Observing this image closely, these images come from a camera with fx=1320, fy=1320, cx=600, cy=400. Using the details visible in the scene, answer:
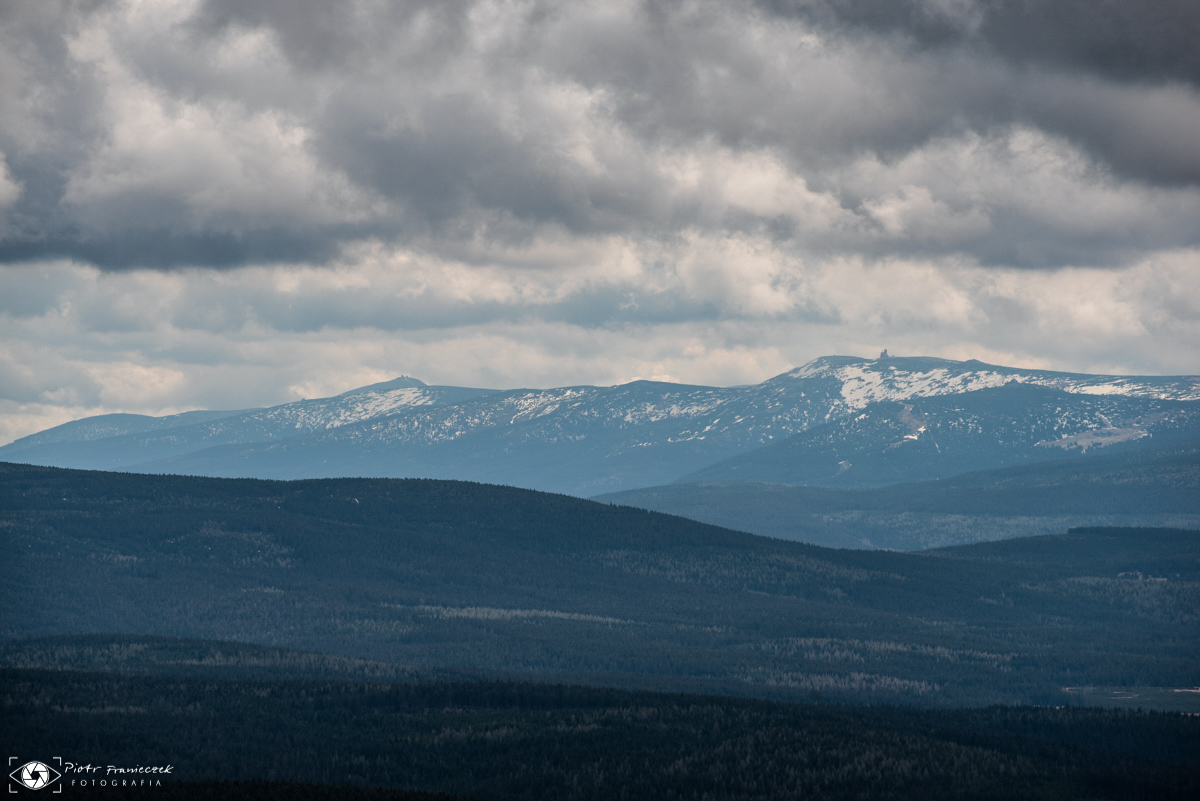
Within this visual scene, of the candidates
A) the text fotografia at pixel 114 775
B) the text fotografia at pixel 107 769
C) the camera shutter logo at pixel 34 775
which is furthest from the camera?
the text fotografia at pixel 107 769

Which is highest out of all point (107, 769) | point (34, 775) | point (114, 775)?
point (34, 775)

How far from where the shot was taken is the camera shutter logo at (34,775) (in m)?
81.3

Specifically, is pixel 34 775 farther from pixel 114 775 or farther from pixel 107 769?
pixel 107 769

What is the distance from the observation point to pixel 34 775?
84.6 meters

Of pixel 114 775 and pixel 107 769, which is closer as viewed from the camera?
pixel 114 775

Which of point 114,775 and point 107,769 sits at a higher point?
point 107,769

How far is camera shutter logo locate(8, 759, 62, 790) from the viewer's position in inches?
3203

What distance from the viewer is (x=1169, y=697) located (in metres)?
172

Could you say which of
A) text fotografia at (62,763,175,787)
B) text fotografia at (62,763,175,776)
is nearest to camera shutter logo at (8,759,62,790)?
text fotografia at (62,763,175,787)

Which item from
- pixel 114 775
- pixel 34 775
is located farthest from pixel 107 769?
pixel 34 775

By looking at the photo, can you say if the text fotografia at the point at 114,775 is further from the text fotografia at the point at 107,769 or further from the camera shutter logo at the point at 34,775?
the camera shutter logo at the point at 34,775

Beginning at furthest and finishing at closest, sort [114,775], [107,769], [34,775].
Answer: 1. [107,769]
2. [114,775]
3. [34,775]

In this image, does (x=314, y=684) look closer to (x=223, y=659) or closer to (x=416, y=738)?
(x=416, y=738)

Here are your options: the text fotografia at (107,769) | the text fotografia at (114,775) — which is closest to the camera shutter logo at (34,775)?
the text fotografia at (114,775)
